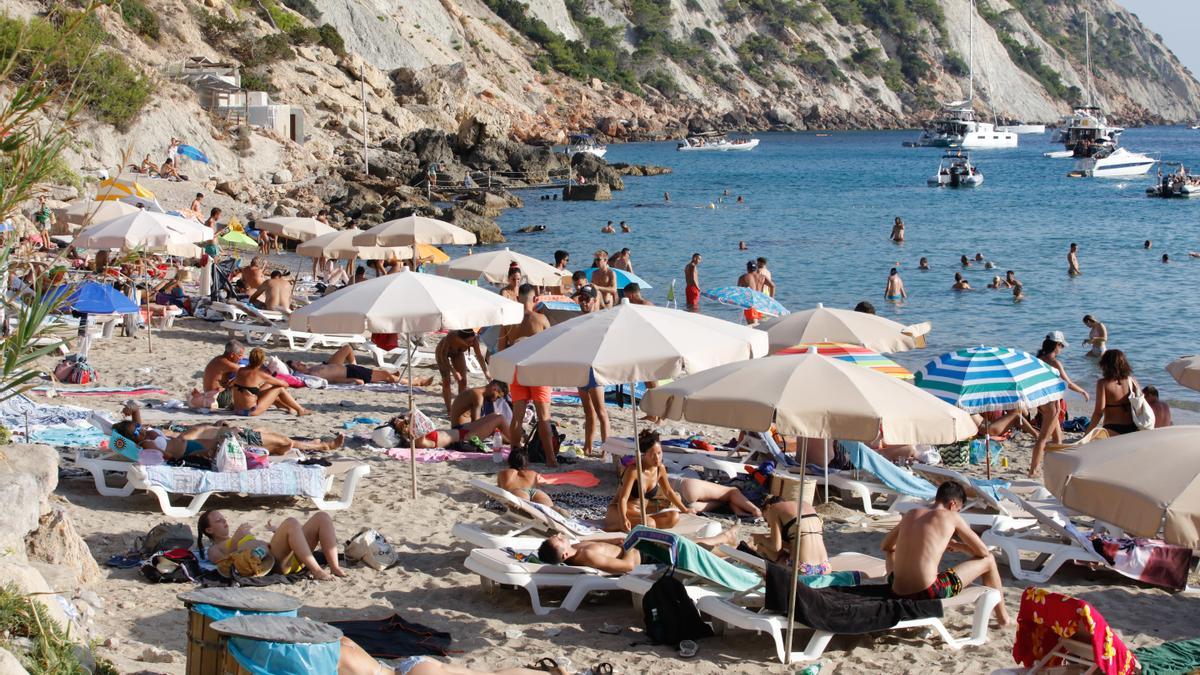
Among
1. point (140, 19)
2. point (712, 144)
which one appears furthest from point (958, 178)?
point (140, 19)

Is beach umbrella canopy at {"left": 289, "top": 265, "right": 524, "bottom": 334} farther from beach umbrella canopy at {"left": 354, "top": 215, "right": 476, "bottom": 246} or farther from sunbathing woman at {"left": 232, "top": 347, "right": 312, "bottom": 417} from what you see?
beach umbrella canopy at {"left": 354, "top": 215, "right": 476, "bottom": 246}

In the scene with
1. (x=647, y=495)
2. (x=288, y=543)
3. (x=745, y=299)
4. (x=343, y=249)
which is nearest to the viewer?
(x=288, y=543)

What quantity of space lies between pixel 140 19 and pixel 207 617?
166 feet

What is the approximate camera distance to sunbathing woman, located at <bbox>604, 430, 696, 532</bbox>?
8.73 metres

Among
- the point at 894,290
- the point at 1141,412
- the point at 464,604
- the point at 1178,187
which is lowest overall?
the point at 464,604

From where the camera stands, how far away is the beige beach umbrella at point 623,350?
8.11 metres

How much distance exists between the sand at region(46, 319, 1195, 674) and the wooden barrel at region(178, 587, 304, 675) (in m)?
1.14

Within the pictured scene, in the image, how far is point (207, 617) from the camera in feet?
17.0

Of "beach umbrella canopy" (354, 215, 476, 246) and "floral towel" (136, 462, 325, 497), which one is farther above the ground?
"beach umbrella canopy" (354, 215, 476, 246)

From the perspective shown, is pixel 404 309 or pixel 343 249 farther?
pixel 343 249

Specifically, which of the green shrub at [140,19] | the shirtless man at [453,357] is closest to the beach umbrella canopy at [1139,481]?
the shirtless man at [453,357]

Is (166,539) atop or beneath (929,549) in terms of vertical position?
beneath

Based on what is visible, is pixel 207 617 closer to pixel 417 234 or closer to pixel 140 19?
pixel 417 234

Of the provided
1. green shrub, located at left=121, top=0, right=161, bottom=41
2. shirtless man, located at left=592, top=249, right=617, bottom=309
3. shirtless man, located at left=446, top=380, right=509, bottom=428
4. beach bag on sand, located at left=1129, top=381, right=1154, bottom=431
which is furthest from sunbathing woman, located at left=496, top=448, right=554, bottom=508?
green shrub, located at left=121, top=0, right=161, bottom=41
